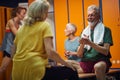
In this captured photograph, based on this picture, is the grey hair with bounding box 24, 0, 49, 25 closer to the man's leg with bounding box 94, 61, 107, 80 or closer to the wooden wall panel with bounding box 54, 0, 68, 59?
the man's leg with bounding box 94, 61, 107, 80

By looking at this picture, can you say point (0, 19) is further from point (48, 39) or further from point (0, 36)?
point (48, 39)

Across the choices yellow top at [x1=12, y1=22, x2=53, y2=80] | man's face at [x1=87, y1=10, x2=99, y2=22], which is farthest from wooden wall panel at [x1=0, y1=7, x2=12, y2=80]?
yellow top at [x1=12, y1=22, x2=53, y2=80]

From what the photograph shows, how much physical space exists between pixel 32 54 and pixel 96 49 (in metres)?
1.01

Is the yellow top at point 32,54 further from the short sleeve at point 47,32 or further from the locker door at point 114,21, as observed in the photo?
the locker door at point 114,21

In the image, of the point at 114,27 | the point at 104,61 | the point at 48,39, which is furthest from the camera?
the point at 114,27

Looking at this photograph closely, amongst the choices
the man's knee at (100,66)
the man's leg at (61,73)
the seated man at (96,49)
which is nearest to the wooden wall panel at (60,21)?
the seated man at (96,49)

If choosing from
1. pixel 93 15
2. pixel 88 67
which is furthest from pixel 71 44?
pixel 93 15

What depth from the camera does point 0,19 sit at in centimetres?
521

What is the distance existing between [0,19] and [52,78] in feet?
10.1

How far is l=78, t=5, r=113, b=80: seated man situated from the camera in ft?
10.3

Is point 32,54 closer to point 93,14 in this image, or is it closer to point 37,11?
point 37,11

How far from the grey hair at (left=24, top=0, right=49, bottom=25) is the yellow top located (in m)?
0.05

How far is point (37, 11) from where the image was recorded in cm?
240

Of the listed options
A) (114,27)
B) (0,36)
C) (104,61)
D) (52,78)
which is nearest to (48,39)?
(52,78)
